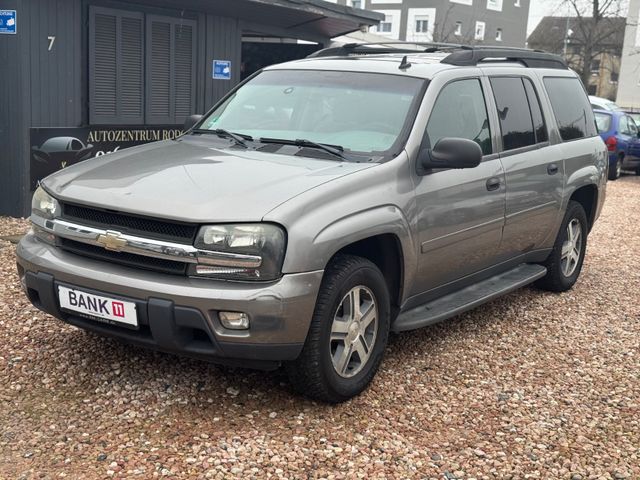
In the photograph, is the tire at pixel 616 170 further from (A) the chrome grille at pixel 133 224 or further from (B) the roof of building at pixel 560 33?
(B) the roof of building at pixel 560 33

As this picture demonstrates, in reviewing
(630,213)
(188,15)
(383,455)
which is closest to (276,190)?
(383,455)

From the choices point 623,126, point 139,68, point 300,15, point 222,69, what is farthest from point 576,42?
point 139,68

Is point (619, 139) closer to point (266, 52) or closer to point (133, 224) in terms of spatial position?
point (266, 52)

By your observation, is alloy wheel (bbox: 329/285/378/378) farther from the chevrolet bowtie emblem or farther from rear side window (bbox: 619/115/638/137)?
rear side window (bbox: 619/115/638/137)

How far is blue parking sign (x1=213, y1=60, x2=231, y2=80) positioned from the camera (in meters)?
11.1

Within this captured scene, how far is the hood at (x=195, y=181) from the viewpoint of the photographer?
146 inches

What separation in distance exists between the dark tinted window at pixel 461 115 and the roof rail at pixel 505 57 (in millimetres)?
170

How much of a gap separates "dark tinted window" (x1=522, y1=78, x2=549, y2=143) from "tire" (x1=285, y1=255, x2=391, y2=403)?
2.45 metres

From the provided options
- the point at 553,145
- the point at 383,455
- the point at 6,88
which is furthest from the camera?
the point at 6,88

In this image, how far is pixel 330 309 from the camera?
392 cm

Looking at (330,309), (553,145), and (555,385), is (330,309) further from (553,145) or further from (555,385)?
(553,145)

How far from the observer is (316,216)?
3.81 m

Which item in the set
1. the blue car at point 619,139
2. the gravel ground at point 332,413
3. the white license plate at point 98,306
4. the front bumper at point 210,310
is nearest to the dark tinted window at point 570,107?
the gravel ground at point 332,413

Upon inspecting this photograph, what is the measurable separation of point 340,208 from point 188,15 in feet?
24.0
